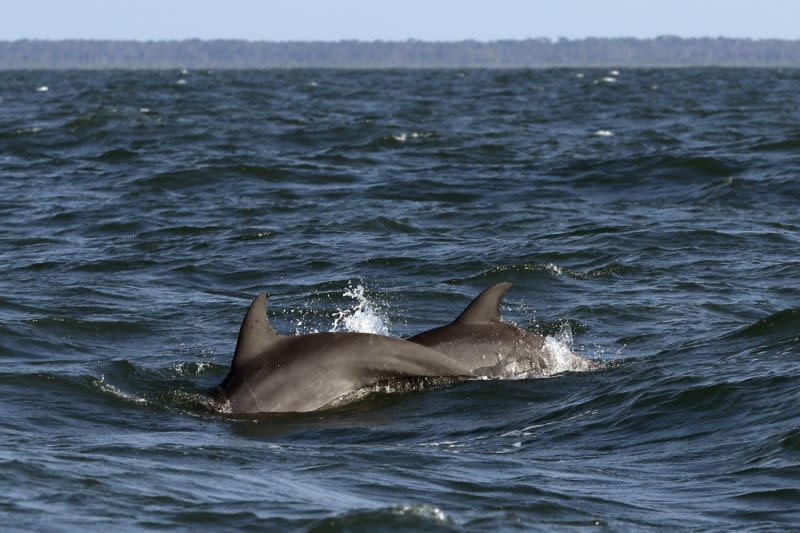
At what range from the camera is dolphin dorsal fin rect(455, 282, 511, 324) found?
41.9 feet

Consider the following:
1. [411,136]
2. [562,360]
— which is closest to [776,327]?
[562,360]

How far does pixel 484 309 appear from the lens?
42.1 ft

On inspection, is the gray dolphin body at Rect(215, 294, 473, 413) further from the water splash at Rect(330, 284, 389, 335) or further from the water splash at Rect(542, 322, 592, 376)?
the water splash at Rect(330, 284, 389, 335)

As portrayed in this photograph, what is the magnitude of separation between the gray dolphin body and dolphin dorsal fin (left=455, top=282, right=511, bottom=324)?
0.48 m

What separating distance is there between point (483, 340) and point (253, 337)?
6.82ft

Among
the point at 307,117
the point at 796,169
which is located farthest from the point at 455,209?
the point at 307,117

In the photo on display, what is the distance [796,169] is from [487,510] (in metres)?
21.9

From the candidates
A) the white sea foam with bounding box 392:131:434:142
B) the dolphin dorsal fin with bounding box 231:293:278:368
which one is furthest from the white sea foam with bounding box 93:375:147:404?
the white sea foam with bounding box 392:131:434:142

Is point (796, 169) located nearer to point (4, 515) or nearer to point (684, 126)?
point (684, 126)

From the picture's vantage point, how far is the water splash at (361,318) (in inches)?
619

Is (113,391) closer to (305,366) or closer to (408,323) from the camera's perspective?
(305,366)

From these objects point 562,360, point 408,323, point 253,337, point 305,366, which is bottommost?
point 408,323

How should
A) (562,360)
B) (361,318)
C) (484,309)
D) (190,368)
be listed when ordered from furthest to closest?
(361,318) → (190,368) → (562,360) → (484,309)

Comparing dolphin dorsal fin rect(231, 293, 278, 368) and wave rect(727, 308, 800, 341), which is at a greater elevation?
dolphin dorsal fin rect(231, 293, 278, 368)
